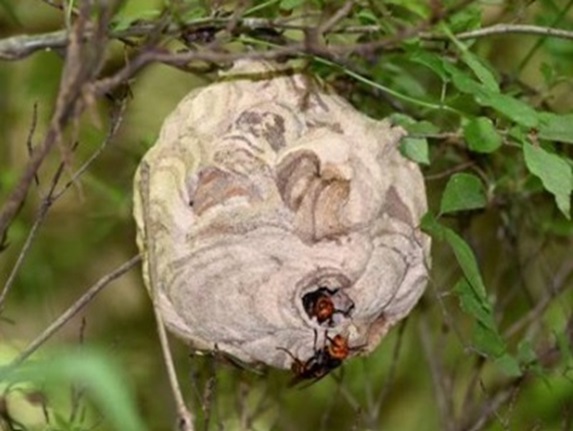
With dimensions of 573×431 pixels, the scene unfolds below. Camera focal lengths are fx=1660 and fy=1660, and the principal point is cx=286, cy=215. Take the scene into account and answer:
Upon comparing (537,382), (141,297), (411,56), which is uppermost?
(411,56)

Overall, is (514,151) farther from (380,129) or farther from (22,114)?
(22,114)

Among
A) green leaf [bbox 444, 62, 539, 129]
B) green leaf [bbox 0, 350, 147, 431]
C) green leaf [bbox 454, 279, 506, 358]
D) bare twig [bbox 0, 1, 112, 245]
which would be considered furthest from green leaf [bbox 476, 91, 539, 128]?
green leaf [bbox 0, 350, 147, 431]

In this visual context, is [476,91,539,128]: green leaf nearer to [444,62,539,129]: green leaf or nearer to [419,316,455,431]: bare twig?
[444,62,539,129]: green leaf

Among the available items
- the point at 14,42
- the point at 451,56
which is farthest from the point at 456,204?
the point at 14,42

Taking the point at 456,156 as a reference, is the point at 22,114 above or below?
below

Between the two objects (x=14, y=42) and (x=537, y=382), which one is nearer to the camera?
(x=14, y=42)

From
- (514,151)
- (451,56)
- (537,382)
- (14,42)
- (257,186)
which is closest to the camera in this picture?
(14,42)
